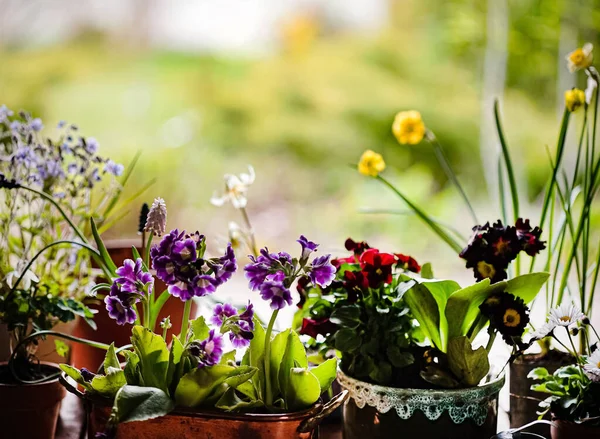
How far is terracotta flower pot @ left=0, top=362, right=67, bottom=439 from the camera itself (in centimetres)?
93

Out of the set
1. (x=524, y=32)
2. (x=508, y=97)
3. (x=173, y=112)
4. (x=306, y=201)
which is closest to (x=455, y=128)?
(x=508, y=97)

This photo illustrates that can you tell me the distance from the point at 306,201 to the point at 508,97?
1.22 meters

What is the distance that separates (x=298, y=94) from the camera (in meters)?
4.12

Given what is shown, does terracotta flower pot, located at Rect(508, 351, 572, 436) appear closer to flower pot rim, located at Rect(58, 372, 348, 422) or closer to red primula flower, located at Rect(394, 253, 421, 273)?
red primula flower, located at Rect(394, 253, 421, 273)

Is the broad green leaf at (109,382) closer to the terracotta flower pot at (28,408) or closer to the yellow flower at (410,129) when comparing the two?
the terracotta flower pot at (28,408)

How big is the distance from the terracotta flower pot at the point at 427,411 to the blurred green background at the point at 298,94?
281 centimetres

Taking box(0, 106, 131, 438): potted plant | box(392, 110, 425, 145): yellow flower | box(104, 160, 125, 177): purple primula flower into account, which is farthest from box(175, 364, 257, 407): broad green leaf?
box(392, 110, 425, 145): yellow flower

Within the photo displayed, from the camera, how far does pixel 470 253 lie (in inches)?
34.2

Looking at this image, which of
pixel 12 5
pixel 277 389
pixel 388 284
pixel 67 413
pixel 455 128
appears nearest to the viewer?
pixel 277 389

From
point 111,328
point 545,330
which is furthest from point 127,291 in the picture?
point 545,330

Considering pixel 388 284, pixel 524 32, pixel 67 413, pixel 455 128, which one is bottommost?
pixel 67 413

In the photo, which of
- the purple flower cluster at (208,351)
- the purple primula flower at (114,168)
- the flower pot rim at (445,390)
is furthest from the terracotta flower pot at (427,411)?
the purple primula flower at (114,168)

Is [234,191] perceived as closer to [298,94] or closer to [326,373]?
[326,373]

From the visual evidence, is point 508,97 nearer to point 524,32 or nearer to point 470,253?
point 524,32
